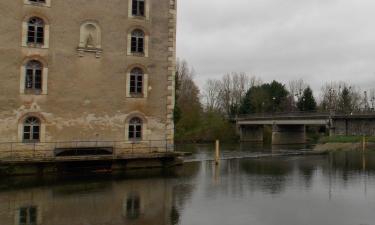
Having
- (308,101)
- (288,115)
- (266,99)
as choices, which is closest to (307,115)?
(288,115)

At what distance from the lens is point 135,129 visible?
1059 inches

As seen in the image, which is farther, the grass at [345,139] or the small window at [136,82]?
the grass at [345,139]

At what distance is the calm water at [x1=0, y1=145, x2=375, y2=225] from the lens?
44.9 feet

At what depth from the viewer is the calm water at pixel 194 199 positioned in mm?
13695

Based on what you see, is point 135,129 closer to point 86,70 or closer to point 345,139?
point 86,70

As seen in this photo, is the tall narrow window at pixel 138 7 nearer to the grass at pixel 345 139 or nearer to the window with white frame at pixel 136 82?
the window with white frame at pixel 136 82

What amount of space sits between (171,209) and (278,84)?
8200cm

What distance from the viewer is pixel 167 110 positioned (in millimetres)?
27672

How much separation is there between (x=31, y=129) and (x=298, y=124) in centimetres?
5113

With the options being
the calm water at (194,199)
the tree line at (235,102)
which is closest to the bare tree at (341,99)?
the tree line at (235,102)

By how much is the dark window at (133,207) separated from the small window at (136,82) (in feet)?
34.8

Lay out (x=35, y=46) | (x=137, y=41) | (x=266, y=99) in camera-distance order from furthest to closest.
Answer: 1. (x=266, y=99)
2. (x=137, y=41)
3. (x=35, y=46)

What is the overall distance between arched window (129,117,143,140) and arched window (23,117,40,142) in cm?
568

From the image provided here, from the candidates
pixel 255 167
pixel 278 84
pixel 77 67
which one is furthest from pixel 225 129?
pixel 77 67
